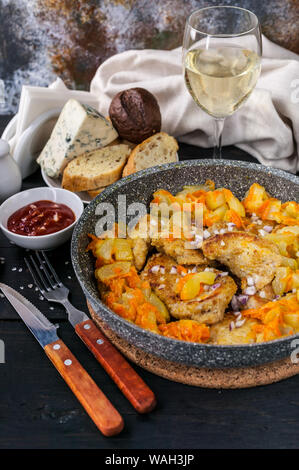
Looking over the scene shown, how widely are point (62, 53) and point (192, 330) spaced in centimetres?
240

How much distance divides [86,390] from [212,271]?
23.4 inches

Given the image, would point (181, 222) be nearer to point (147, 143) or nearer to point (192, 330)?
point (192, 330)

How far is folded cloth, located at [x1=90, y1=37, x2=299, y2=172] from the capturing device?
2850mm

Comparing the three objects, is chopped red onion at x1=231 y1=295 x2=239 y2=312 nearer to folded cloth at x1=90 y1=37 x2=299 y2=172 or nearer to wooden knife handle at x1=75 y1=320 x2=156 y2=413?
wooden knife handle at x1=75 y1=320 x2=156 y2=413

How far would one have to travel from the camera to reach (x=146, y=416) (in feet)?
5.55

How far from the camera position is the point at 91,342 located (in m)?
1.87

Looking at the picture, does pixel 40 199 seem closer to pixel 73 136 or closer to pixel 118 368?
pixel 73 136

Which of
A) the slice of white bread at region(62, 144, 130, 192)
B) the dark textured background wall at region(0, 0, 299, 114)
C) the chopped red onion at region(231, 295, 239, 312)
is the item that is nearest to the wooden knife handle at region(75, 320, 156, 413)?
the chopped red onion at region(231, 295, 239, 312)

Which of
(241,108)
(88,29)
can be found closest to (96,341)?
(241,108)

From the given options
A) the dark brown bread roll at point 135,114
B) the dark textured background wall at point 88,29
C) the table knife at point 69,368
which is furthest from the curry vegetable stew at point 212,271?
the dark textured background wall at point 88,29

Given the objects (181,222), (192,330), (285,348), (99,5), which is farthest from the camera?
(99,5)

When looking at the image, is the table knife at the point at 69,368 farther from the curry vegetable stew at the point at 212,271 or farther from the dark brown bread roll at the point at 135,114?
the dark brown bread roll at the point at 135,114

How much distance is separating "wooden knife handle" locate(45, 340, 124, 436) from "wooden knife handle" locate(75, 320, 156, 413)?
80mm

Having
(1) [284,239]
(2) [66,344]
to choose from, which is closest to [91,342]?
(2) [66,344]
